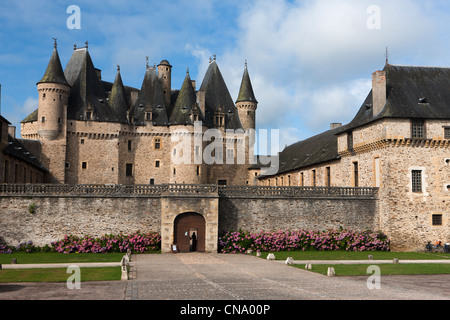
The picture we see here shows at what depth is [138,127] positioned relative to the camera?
57.6 m

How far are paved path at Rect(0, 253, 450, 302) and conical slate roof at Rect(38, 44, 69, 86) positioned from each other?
35328 millimetres

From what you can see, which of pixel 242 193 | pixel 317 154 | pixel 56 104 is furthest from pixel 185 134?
pixel 242 193

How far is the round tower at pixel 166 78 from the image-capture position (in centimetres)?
6062

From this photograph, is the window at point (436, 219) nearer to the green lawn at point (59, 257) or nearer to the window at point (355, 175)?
the window at point (355, 175)

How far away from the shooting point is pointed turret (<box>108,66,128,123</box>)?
2235 inches

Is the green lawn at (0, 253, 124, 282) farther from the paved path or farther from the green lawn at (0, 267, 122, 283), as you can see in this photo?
the paved path

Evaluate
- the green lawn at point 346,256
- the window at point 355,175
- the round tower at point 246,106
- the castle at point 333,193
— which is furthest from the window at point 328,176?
the round tower at point 246,106

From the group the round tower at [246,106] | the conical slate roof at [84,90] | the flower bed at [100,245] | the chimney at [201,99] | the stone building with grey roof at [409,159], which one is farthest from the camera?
the round tower at [246,106]

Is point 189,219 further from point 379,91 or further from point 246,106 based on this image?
point 246,106

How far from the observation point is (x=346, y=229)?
33000 mm

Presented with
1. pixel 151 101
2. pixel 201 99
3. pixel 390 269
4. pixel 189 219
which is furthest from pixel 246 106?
pixel 390 269

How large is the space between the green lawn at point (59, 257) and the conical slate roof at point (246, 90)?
3608 cm

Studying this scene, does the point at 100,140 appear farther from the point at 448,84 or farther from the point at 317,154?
the point at 448,84

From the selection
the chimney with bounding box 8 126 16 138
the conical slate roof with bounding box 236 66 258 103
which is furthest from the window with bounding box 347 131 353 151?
the chimney with bounding box 8 126 16 138
